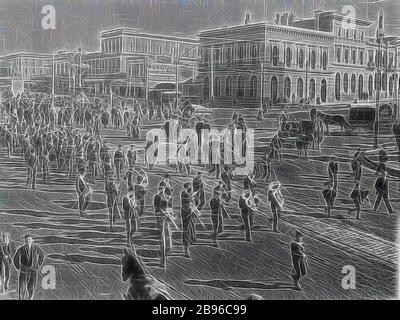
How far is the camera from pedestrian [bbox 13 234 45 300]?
6.05 m

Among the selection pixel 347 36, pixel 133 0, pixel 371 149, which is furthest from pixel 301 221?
pixel 133 0

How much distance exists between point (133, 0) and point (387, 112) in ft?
11.3

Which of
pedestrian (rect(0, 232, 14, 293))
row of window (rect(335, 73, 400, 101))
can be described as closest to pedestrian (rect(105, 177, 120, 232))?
pedestrian (rect(0, 232, 14, 293))

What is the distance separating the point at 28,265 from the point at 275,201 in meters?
3.15

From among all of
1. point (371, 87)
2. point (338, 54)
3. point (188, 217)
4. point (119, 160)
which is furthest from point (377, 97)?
point (119, 160)

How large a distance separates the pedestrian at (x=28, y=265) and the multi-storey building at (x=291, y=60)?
2833mm

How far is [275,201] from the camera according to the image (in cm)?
596

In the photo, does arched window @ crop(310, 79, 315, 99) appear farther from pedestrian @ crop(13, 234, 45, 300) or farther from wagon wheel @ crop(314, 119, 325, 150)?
pedestrian @ crop(13, 234, 45, 300)

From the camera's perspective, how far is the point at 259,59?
6094 millimetres

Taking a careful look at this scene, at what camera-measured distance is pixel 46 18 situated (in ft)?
20.0

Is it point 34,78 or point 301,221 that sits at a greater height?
point 34,78

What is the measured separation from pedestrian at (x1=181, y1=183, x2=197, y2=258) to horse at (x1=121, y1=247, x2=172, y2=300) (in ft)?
1.77

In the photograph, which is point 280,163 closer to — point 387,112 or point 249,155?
point 249,155

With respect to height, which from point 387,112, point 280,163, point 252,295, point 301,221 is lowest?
point 252,295
